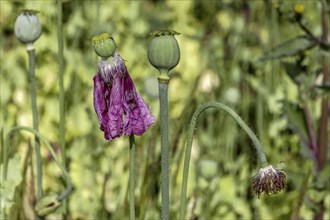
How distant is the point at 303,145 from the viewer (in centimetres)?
167

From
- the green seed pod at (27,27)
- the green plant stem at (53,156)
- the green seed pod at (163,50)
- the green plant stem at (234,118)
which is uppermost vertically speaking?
the green seed pod at (27,27)

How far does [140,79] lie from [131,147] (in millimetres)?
1292

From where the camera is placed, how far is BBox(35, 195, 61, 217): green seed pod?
47.2 inches

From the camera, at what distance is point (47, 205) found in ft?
3.94

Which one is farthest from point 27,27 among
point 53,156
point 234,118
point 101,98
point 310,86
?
point 310,86

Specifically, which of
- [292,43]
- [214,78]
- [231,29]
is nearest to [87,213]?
[292,43]

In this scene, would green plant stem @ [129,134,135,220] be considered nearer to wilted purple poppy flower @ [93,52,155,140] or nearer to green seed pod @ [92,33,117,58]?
wilted purple poppy flower @ [93,52,155,140]

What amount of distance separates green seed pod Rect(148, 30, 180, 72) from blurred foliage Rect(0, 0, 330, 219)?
495mm

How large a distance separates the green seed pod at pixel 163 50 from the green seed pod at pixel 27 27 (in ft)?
1.42

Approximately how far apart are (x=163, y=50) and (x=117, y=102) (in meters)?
0.09

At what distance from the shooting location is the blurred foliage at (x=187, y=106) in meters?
1.59

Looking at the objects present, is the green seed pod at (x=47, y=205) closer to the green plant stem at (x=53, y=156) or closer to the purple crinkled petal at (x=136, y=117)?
the green plant stem at (x=53, y=156)

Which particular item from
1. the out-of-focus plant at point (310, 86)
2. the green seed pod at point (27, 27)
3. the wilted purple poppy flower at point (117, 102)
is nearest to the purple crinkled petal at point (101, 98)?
the wilted purple poppy flower at point (117, 102)

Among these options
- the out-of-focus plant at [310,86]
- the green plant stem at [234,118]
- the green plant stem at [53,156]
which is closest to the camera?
the green plant stem at [234,118]
